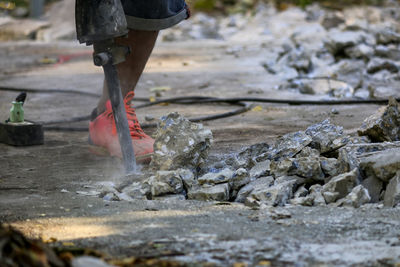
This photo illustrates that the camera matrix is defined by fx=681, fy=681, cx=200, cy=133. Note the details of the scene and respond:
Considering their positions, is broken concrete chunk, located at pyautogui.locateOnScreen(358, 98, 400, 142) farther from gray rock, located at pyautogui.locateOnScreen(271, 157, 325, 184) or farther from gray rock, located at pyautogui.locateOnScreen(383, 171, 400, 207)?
gray rock, located at pyautogui.locateOnScreen(383, 171, 400, 207)

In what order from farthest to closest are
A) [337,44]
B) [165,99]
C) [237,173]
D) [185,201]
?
[337,44], [165,99], [237,173], [185,201]

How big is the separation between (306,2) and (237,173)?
1077cm

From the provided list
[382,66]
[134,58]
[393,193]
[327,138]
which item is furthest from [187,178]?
[382,66]

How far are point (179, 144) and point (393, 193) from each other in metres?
0.82

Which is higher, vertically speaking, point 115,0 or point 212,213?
point 115,0

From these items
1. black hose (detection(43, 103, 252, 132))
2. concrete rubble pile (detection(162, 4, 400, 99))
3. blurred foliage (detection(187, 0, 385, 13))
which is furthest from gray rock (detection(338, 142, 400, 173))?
blurred foliage (detection(187, 0, 385, 13))

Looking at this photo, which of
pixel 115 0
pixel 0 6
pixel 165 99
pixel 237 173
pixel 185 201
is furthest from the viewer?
pixel 0 6

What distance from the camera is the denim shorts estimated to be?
9.53 feet

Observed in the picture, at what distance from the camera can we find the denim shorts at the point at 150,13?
9.53 feet

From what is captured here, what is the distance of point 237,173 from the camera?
2309 mm

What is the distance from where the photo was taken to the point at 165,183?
7.42 ft

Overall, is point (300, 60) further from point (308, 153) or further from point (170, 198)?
point (170, 198)

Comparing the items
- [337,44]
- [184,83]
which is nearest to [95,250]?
[184,83]

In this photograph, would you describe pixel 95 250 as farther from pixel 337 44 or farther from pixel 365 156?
pixel 337 44
